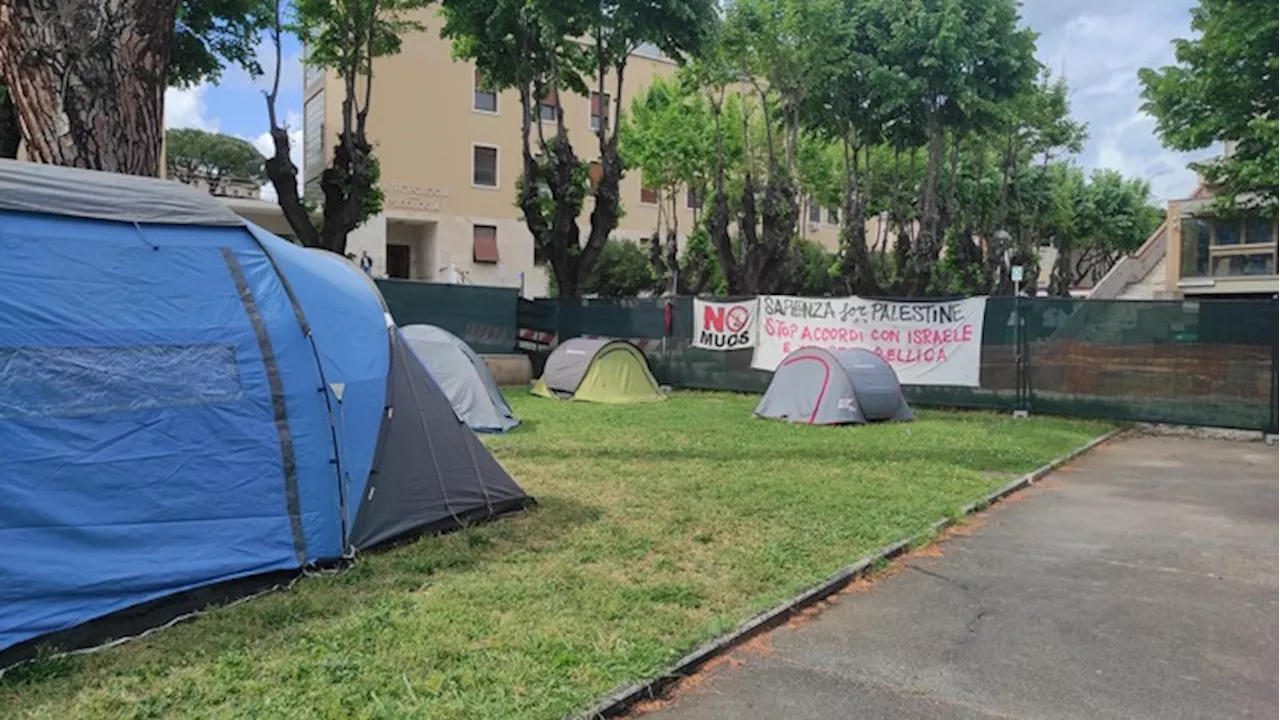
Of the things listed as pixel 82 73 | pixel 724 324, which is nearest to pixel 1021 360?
pixel 724 324

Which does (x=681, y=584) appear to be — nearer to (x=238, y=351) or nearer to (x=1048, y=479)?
(x=238, y=351)

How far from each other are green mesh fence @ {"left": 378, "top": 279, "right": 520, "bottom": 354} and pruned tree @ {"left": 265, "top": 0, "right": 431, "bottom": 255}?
5.84 ft

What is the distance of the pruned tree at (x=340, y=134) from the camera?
1680 centimetres

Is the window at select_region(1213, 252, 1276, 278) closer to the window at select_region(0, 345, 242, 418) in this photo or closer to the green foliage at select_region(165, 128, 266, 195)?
the window at select_region(0, 345, 242, 418)

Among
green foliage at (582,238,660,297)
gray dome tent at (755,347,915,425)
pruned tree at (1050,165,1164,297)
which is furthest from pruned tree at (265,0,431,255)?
pruned tree at (1050,165,1164,297)

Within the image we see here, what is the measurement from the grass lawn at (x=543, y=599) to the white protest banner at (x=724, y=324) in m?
7.04

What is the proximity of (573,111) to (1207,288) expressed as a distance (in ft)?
79.0

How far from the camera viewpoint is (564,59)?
19.9 m

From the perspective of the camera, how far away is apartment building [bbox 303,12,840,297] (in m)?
32.1

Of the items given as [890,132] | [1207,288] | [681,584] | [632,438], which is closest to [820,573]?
[681,584]

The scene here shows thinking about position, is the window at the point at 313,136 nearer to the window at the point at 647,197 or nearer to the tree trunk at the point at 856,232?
the window at the point at 647,197

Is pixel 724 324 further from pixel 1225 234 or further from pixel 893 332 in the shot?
pixel 1225 234

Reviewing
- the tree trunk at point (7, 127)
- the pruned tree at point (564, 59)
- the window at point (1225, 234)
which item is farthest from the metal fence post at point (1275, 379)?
the window at point (1225, 234)

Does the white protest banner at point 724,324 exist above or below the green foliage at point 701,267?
below
